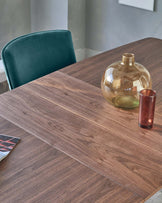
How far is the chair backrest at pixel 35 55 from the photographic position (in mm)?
1798

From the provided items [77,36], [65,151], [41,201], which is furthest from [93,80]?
[77,36]

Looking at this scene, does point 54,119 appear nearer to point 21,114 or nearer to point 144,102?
point 21,114

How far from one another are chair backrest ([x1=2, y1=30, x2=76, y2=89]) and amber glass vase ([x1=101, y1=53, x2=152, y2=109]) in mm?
530

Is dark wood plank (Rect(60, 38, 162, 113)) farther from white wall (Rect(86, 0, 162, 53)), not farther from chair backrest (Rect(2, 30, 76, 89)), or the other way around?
white wall (Rect(86, 0, 162, 53))

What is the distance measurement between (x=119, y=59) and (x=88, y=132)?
686mm

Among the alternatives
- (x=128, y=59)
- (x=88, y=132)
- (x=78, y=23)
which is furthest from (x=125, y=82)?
(x=78, y=23)

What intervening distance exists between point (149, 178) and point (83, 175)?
0.19 metres

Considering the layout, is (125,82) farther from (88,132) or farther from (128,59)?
(88,132)

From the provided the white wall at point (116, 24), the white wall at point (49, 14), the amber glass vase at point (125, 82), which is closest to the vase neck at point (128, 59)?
the amber glass vase at point (125, 82)

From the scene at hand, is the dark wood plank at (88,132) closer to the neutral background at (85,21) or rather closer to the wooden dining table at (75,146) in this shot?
the wooden dining table at (75,146)

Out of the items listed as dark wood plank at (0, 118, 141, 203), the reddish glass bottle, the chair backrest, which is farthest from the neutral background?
dark wood plank at (0, 118, 141, 203)

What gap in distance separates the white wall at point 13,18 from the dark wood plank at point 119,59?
70.4 inches

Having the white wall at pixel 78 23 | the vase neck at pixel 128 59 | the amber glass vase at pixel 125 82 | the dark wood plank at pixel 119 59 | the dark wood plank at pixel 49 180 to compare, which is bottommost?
the white wall at pixel 78 23

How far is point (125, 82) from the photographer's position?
1.43 meters
